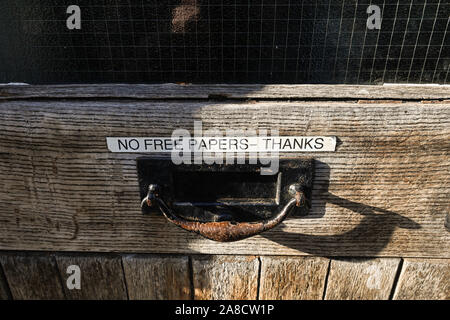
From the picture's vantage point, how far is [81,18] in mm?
733

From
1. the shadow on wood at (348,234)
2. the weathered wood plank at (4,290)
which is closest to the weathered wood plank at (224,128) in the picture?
the shadow on wood at (348,234)

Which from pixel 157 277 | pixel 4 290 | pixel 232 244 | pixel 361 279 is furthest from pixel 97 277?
pixel 361 279

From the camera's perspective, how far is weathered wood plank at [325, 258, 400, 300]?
35.9 inches

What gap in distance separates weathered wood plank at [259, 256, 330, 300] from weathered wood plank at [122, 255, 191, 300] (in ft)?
0.78

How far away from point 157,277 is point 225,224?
373 mm

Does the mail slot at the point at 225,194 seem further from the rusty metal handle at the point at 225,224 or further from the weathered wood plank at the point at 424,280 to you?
the weathered wood plank at the point at 424,280

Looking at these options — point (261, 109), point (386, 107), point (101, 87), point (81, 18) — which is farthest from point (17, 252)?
point (386, 107)

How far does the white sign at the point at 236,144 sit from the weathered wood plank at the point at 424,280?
18.6 inches

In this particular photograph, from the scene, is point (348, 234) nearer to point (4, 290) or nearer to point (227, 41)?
point (227, 41)

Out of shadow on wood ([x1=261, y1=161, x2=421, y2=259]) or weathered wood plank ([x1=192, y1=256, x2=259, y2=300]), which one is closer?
shadow on wood ([x1=261, y1=161, x2=421, y2=259])

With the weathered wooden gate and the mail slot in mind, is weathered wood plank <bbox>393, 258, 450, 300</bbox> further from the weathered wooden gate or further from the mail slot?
the mail slot

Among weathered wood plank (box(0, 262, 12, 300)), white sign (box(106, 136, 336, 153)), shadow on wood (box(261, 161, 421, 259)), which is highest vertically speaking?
white sign (box(106, 136, 336, 153))

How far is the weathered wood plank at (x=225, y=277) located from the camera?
0.94 metres

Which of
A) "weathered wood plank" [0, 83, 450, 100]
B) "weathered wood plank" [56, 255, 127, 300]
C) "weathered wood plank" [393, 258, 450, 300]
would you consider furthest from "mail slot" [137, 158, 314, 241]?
"weathered wood plank" [393, 258, 450, 300]
